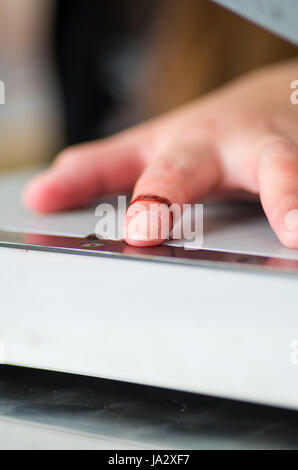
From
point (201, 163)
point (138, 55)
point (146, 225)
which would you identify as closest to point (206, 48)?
point (138, 55)

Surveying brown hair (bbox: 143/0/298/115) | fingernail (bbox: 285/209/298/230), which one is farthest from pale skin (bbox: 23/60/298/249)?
brown hair (bbox: 143/0/298/115)

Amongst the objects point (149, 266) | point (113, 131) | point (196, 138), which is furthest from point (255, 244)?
point (113, 131)

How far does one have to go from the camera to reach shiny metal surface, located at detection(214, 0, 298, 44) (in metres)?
0.36

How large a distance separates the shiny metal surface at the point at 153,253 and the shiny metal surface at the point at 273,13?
157 mm

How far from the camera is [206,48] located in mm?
1303

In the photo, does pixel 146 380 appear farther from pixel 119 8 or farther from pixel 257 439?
pixel 119 8

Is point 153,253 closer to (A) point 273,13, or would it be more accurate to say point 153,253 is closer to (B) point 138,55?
(A) point 273,13

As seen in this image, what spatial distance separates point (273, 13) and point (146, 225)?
0.52ft

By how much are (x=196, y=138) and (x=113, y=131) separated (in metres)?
1.04

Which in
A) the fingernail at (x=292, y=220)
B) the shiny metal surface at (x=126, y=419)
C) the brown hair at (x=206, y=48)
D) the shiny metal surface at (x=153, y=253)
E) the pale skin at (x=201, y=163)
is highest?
the brown hair at (x=206, y=48)

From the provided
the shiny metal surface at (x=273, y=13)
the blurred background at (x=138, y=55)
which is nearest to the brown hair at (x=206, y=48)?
the blurred background at (x=138, y=55)

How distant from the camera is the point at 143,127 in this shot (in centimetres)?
61

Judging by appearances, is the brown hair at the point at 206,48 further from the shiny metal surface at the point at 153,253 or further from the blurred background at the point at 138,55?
the shiny metal surface at the point at 153,253

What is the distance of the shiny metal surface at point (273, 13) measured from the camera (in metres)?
0.36
